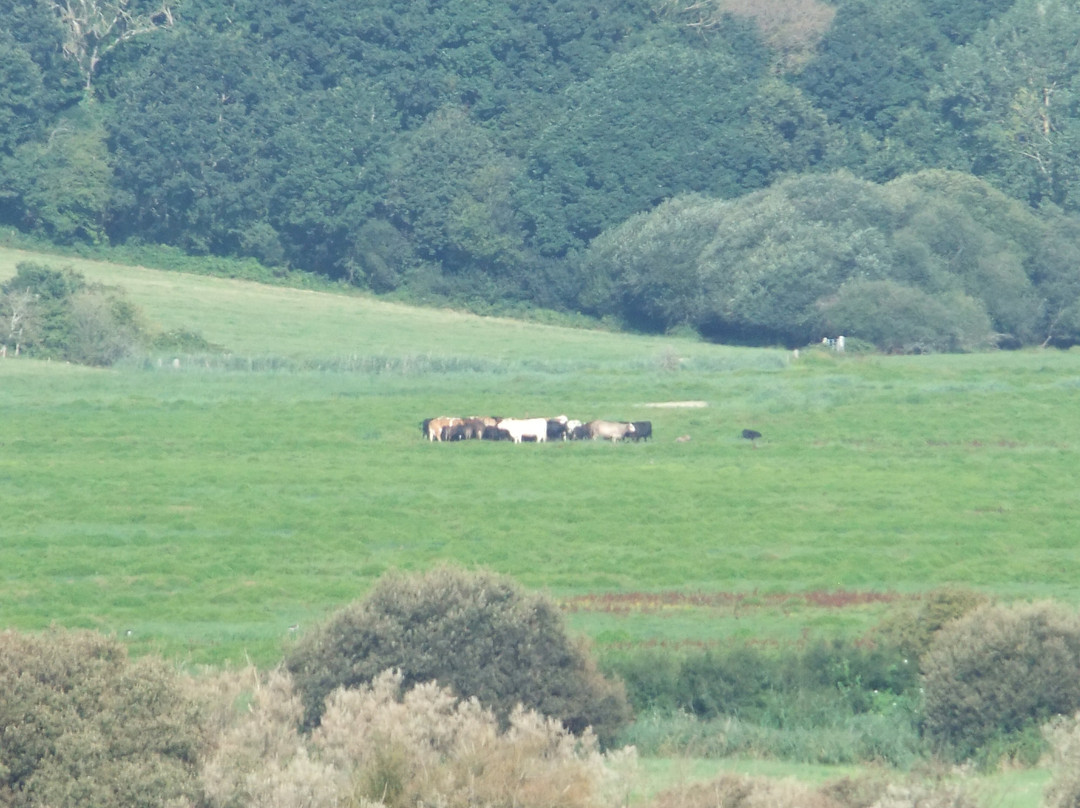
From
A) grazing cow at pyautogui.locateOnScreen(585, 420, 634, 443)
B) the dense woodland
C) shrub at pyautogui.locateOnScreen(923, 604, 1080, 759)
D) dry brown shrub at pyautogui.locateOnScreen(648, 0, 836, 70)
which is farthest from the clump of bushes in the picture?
dry brown shrub at pyautogui.locateOnScreen(648, 0, 836, 70)

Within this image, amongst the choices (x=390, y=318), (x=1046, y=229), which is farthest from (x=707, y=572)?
(x=1046, y=229)

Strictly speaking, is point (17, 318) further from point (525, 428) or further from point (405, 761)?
point (405, 761)

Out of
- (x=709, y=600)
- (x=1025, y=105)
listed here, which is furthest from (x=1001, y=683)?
(x=1025, y=105)

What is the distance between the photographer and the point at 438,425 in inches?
1320

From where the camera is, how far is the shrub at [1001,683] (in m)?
16.0

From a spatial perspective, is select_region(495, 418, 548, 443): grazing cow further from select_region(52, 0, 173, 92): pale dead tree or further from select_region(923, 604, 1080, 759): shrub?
select_region(52, 0, 173, 92): pale dead tree

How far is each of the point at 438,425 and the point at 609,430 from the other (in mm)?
3410

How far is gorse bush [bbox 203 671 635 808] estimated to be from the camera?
10031mm

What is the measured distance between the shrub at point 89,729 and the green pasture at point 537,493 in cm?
656

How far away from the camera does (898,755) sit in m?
15.5

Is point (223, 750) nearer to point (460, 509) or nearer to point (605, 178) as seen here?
point (460, 509)

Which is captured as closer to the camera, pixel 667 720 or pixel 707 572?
pixel 667 720

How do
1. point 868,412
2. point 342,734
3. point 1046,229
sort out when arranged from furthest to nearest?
point 1046,229
point 868,412
point 342,734

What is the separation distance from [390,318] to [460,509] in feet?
108
